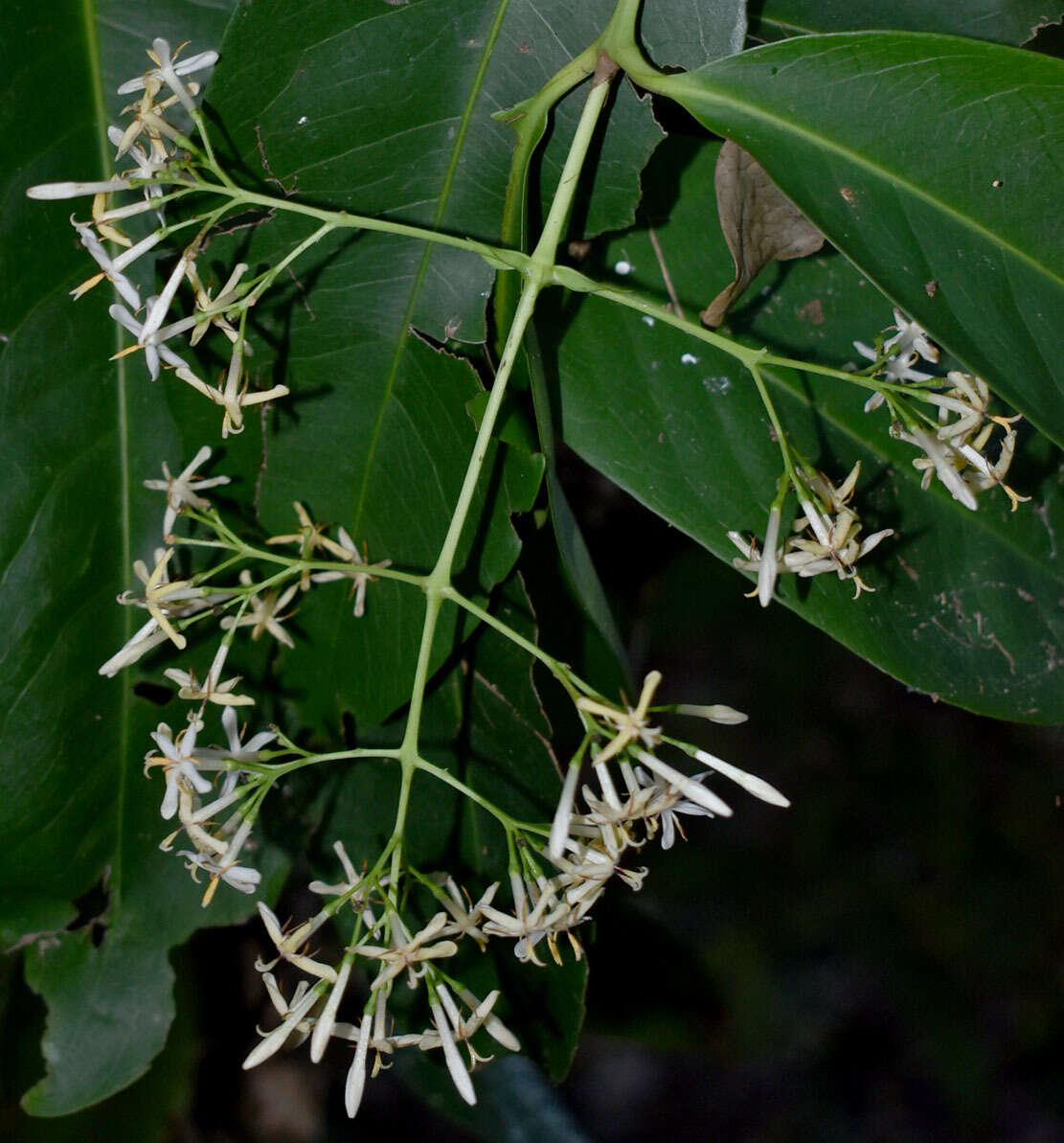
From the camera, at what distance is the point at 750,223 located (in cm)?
83

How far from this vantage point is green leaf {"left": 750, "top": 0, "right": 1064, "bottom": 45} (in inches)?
31.5

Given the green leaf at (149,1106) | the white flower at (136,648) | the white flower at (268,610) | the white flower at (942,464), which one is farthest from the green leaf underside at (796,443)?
the green leaf at (149,1106)

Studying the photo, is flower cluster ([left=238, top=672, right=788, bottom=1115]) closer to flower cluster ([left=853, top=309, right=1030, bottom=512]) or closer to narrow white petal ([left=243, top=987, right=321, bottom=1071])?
narrow white petal ([left=243, top=987, right=321, bottom=1071])

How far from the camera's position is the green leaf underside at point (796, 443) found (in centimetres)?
92

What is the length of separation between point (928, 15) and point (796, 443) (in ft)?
1.13

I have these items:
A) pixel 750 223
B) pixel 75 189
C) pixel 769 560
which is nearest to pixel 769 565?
pixel 769 560

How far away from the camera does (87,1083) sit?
3.68 feet

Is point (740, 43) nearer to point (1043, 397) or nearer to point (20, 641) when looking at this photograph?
point (1043, 397)

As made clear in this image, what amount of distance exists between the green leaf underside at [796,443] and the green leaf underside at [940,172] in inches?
8.3

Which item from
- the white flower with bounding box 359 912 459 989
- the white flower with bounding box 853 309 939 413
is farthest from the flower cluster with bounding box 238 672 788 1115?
the white flower with bounding box 853 309 939 413

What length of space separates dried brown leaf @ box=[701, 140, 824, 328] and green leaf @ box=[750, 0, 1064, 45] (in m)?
0.13

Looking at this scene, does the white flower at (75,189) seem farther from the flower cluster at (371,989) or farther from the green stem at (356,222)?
the flower cluster at (371,989)

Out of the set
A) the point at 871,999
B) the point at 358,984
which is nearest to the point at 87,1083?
the point at 358,984

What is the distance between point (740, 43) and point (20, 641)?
0.80m
